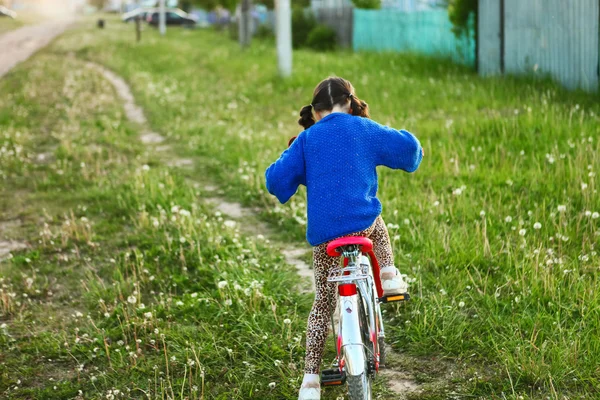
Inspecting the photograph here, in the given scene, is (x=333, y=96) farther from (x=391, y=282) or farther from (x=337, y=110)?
(x=391, y=282)

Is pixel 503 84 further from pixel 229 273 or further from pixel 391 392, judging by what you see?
pixel 391 392

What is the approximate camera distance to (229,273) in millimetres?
5906

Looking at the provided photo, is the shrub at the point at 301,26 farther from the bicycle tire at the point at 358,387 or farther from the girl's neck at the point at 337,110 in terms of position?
the bicycle tire at the point at 358,387

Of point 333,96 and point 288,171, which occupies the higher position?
point 333,96

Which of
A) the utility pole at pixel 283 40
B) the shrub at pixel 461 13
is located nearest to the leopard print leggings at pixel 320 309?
the shrub at pixel 461 13

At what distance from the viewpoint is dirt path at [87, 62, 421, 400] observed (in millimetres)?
4401

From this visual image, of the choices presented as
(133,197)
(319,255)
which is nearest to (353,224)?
(319,255)

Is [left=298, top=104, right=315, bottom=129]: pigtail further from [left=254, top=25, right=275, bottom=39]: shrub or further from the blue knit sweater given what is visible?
[left=254, top=25, right=275, bottom=39]: shrub

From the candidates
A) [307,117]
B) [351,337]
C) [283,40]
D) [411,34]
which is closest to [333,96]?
[307,117]

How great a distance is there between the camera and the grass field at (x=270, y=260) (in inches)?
181

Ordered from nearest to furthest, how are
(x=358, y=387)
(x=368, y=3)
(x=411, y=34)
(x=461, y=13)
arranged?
(x=358, y=387)
(x=461, y=13)
(x=411, y=34)
(x=368, y=3)

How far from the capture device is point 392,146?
3.81 metres

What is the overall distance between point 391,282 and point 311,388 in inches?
27.6

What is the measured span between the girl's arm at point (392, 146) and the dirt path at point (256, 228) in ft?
4.30
